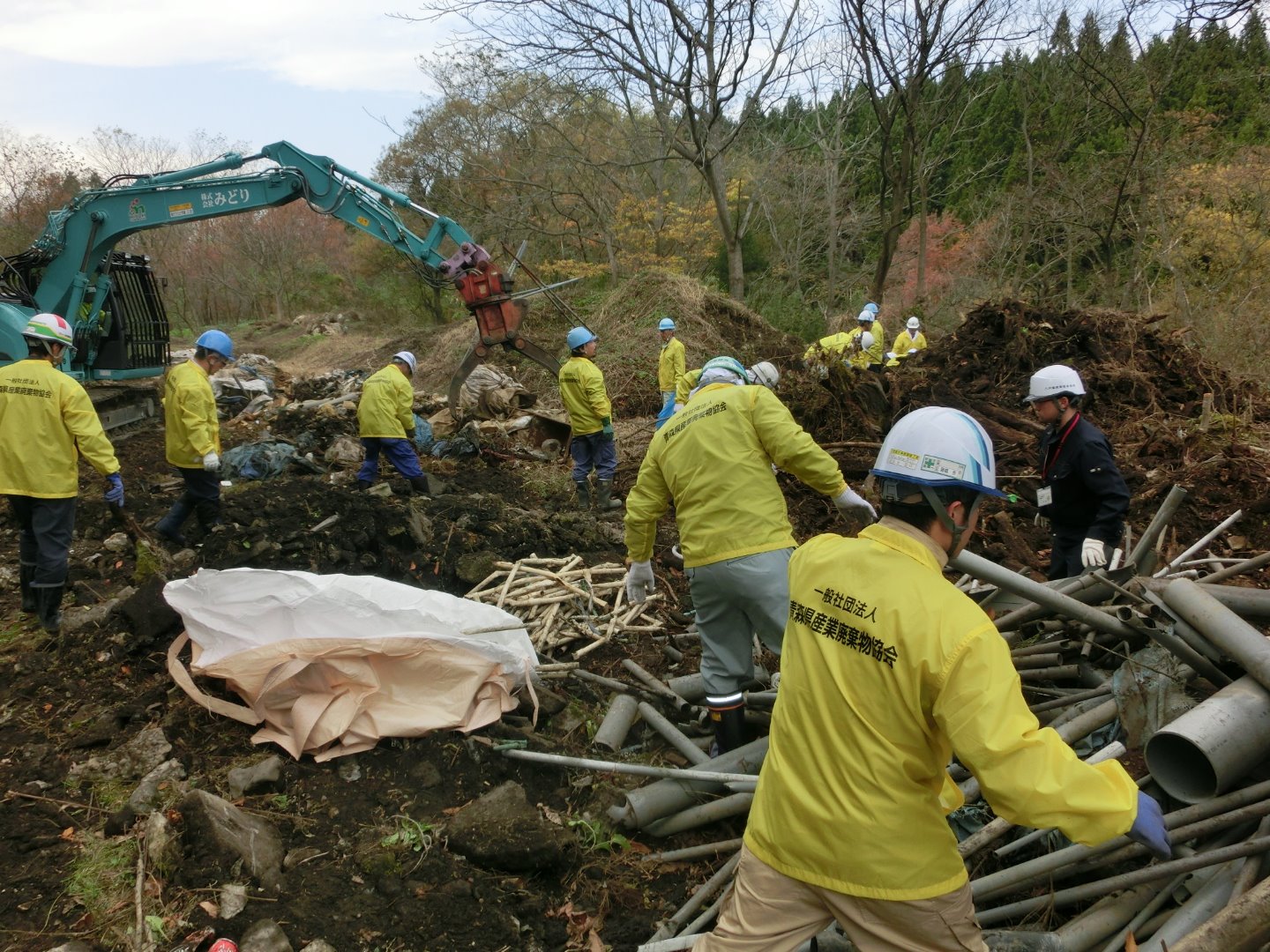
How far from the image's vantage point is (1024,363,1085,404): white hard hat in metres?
4.39

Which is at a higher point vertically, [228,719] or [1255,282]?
[1255,282]

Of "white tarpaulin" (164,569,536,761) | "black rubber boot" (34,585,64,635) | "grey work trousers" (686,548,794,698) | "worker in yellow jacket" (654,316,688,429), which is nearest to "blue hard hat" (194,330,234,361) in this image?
"black rubber boot" (34,585,64,635)

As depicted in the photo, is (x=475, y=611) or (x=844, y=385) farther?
(x=844, y=385)

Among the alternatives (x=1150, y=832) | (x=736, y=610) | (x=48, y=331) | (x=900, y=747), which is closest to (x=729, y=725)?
(x=736, y=610)

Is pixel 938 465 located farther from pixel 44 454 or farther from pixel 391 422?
pixel 391 422

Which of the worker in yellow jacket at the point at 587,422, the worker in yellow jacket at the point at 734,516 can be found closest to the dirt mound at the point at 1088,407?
the worker in yellow jacket at the point at 587,422

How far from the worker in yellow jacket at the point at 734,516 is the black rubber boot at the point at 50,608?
4372mm

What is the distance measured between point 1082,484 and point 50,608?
6835 mm

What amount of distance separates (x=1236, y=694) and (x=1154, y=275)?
17.8 meters

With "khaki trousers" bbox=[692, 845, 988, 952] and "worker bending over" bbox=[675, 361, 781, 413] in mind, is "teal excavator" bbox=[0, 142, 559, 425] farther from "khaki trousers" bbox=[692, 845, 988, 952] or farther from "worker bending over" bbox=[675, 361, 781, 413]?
"khaki trousers" bbox=[692, 845, 988, 952]

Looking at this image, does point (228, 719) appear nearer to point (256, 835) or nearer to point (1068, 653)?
point (256, 835)

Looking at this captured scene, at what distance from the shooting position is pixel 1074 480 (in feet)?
14.8

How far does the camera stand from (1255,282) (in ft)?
44.6

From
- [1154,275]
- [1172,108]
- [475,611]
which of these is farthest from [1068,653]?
[1172,108]
